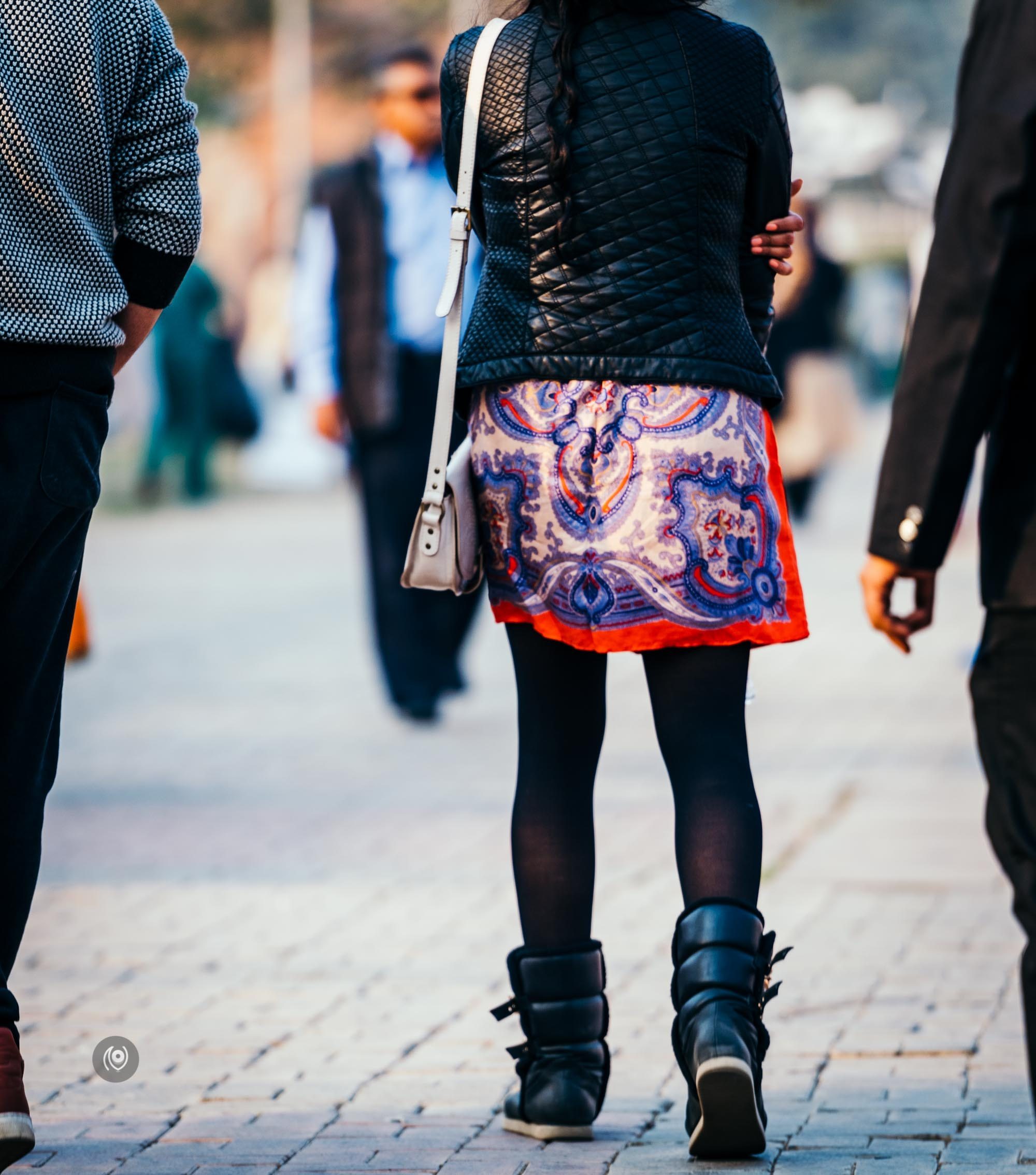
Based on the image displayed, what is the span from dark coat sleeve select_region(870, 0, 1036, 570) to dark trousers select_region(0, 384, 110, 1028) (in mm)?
1204

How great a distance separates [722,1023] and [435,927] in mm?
2134

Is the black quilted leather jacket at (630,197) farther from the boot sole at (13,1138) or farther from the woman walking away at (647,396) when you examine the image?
the boot sole at (13,1138)

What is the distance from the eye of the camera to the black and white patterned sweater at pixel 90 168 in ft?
9.89

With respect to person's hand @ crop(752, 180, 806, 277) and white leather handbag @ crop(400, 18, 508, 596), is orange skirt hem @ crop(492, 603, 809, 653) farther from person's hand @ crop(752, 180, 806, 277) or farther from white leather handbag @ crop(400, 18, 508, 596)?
person's hand @ crop(752, 180, 806, 277)

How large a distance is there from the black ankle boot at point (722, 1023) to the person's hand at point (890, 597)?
0.59 meters

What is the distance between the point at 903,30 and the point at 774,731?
6503 cm

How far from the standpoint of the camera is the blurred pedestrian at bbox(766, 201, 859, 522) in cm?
1462

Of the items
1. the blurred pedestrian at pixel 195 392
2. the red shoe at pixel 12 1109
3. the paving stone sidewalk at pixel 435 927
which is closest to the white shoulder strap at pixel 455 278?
the paving stone sidewalk at pixel 435 927

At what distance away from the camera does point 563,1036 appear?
3.33 metres

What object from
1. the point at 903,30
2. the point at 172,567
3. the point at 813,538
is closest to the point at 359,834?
the point at 172,567

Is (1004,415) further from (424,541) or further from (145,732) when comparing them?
(145,732)

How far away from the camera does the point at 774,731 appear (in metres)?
7.91

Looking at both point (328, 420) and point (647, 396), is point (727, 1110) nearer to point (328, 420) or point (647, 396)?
point (647, 396)

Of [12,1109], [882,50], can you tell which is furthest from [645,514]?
[882,50]
